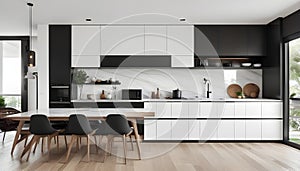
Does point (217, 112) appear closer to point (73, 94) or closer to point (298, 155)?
point (298, 155)

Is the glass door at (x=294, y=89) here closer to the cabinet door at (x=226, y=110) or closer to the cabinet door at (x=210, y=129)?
the cabinet door at (x=226, y=110)

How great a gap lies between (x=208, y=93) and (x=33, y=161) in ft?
13.2

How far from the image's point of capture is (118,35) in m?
7.08

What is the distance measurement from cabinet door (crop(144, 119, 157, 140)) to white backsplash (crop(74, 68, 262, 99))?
97cm

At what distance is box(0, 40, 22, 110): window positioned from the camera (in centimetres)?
855

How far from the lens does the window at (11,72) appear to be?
8555 mm

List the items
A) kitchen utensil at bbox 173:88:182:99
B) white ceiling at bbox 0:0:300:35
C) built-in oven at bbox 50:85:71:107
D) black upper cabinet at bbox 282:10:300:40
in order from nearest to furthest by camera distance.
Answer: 1. white ceiling at bbox 0:0:300:35
2. black upper cabinet at bbox 282:10:300:40
3. built-in oven at bbox 50:85:71:107
4. kitchen utensil at bbox 173:88:182:99

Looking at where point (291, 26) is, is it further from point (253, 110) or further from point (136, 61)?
point (136, 61)

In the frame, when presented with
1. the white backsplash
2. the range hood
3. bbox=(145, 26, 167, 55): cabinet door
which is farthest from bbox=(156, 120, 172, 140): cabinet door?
bbox=(145, 26, 167, 55): cabinet door

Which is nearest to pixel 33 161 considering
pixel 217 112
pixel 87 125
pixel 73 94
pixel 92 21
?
pixel 87 125

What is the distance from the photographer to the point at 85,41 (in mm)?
7090

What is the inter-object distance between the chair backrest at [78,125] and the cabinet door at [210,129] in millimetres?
2635

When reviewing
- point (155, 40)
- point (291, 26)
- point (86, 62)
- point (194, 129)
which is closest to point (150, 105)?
point (194, 129)

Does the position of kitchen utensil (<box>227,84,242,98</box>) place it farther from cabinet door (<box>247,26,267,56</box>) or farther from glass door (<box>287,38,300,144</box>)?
glass door (<box>287,38,300,144</box>)
